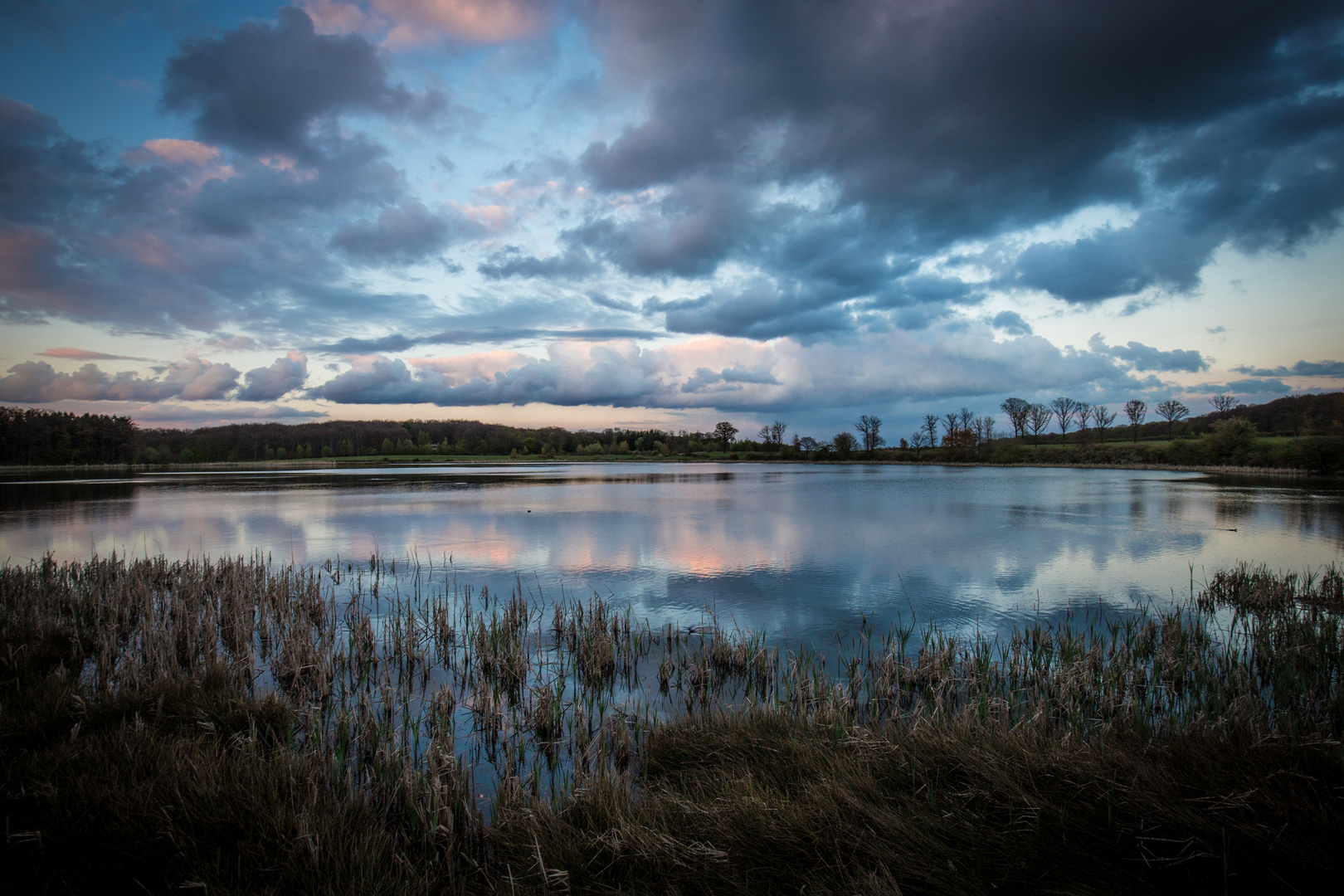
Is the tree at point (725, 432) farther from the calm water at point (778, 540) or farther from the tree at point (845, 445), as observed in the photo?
the calm water at point (778, 540)

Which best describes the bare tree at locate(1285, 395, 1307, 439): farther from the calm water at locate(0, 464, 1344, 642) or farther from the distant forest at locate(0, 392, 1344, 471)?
the calm water at locate(0, 464, 1344, 642)

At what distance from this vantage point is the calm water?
501 inches

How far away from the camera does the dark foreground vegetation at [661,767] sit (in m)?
3.36

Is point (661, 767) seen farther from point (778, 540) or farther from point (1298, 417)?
point (1298, 417)

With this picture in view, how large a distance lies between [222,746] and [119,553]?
57.0ft

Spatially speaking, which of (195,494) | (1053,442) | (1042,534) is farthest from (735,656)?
Result: (1053,442)

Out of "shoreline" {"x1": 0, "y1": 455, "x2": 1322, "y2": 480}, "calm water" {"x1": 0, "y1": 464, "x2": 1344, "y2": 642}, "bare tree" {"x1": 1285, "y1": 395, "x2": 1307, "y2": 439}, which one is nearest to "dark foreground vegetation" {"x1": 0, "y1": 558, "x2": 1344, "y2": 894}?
"calm water" {"x1": 0, "y1": 464, "x2": 1344, "y2": 642}

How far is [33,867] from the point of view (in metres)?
3.36

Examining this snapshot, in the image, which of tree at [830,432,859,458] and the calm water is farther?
tree at [830,432,859,458]

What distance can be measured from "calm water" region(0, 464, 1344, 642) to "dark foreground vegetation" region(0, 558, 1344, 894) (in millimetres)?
3282

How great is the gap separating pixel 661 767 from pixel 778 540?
16.0 meters

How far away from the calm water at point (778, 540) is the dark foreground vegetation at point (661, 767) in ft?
10.8

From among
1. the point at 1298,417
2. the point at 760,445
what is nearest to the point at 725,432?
the point at 760,445

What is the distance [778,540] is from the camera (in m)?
20.6
